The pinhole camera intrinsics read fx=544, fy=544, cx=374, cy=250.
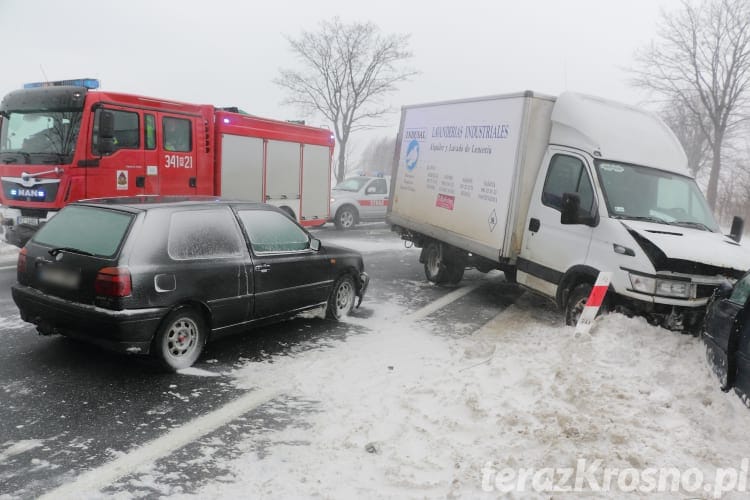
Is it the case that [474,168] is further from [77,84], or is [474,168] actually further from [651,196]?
[77,84]

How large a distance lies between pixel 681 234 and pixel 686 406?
2.62 meters

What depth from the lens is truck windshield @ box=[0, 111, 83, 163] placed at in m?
8.87

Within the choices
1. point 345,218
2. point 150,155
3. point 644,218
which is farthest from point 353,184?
point 644,218

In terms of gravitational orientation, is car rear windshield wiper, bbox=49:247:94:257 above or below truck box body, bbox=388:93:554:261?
below

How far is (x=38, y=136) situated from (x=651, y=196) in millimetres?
9369

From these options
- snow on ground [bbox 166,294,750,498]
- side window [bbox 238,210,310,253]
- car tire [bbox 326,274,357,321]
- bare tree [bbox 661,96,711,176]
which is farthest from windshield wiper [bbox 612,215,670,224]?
bare tree [bbox 661,96,711,176]

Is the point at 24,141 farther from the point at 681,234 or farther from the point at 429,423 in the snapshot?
the point at 681,234

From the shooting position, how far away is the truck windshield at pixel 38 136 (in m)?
8.87

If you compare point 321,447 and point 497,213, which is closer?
point 321,447

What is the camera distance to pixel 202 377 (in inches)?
191

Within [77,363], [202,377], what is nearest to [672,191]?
[202,377]

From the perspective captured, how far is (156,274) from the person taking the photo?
4598 millimetres

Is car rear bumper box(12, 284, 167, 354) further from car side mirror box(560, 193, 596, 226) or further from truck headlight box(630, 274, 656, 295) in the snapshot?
truck headlight box(630, 274, 656, 295)

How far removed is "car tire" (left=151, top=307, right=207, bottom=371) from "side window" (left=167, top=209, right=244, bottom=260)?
0.53 m
